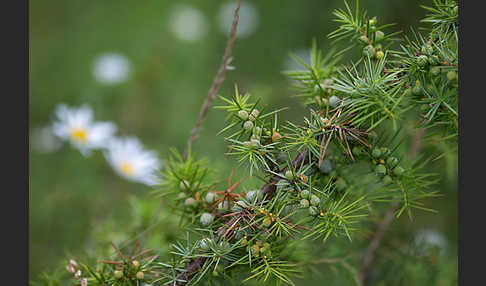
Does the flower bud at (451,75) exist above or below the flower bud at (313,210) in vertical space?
above

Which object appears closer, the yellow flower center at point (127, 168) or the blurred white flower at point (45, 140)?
the yellow flower center at point (127, 168)

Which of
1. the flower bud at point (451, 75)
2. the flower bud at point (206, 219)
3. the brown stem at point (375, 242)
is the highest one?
the flower bud at point (451, 75)

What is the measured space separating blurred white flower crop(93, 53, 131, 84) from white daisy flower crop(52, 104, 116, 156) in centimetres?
26

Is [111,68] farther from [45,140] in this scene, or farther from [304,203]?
[304,203]

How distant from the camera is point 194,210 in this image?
424 millimetres

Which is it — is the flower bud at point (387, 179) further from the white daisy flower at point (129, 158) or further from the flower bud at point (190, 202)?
the white daisy flower at point (129, 158)

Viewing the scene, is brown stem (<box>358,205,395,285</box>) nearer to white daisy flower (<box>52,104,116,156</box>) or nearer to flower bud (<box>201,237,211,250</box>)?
flower bud (<box>201,237,211,250</box>)

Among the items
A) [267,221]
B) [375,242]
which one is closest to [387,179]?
[267,221]

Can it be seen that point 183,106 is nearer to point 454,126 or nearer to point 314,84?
point 314,84

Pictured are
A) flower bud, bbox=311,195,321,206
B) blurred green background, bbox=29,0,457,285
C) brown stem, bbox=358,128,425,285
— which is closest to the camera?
flower bud, bbox=311,195,321,206

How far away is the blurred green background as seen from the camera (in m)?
1.02

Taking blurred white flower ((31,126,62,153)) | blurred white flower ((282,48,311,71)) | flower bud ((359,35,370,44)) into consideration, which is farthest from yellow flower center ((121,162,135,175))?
flower bud ((359,35,370,44))

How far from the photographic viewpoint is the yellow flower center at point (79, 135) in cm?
110

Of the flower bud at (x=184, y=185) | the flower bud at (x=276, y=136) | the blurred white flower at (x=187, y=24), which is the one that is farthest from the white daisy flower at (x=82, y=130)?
the flower bud at (x=276, y=136)
